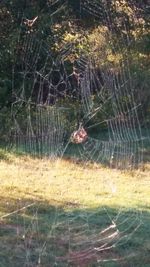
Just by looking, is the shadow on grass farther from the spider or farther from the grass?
the spider

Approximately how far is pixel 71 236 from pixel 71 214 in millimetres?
577

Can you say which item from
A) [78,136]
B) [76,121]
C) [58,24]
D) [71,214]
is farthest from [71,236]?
[58,24]

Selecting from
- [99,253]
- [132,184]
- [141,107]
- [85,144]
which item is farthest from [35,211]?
[141,107]

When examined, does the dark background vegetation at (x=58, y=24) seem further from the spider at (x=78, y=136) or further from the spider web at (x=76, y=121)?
the spider at (x=78, y=136)

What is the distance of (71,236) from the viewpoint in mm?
5535

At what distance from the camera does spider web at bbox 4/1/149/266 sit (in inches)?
220

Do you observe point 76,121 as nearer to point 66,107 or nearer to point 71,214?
point 66,107

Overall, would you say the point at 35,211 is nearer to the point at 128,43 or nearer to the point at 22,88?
the point at 22,88

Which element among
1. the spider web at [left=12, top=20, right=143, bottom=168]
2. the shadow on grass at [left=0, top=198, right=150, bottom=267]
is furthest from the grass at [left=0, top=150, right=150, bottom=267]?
the spider web at [left=12, top=20, right=143, bottom=168]

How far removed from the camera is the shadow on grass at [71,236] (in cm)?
498

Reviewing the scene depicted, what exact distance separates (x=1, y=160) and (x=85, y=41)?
1.98m

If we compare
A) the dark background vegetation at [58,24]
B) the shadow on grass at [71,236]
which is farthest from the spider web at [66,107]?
the shadow on grass at [71,236]

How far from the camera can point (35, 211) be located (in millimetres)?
6176

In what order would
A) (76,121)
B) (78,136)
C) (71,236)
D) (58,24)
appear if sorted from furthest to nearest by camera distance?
(58,24) → (76,121) → (78,136) → (71,236)
